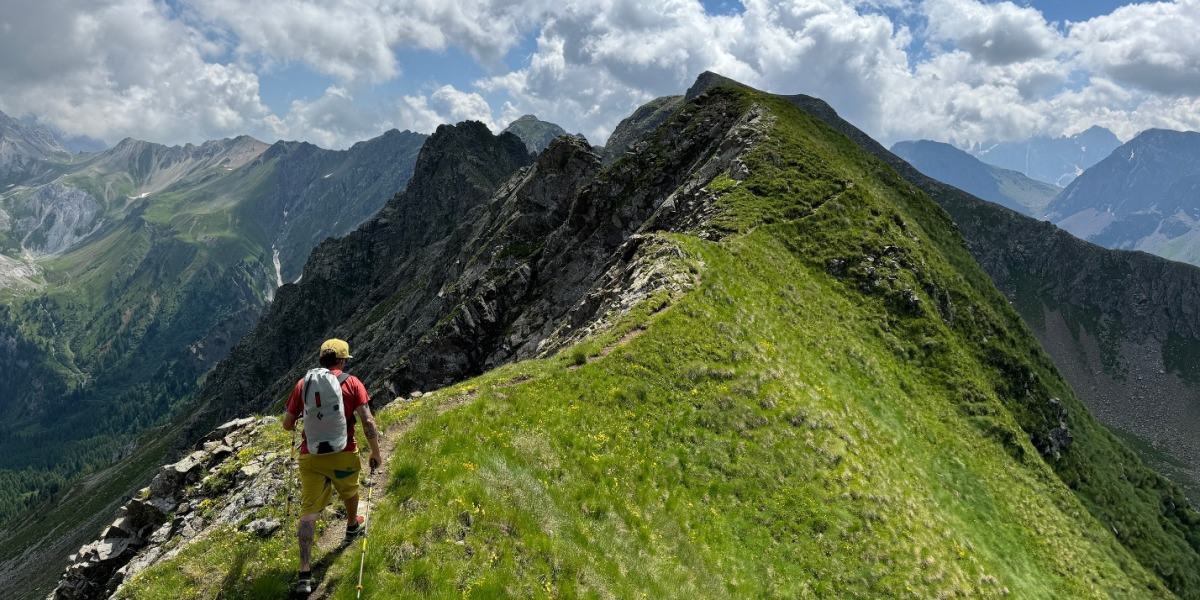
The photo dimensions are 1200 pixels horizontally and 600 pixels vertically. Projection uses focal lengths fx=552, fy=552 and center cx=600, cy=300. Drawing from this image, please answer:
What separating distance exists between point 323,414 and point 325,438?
539mm

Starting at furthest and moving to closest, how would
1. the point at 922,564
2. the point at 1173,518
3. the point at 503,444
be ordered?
the point at 1173,518
the point at 922,564
the point at 503,444

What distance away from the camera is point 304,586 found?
1095cm

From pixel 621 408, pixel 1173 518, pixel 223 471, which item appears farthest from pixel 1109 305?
pixel 223 471

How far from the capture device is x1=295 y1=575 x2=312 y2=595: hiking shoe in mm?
10945

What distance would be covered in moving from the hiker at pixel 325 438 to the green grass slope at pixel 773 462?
3.98 ft

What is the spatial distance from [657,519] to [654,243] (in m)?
25.5

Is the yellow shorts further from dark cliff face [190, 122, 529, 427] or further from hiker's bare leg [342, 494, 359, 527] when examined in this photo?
dark cliff face [190, 122, 529, 427]

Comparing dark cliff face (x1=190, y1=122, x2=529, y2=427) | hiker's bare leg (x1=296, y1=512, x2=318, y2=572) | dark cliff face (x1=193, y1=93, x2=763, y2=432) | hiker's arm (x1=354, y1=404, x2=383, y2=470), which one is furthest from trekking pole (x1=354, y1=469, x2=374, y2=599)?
dark cliff face (x1=190, y1=122, x2=529, y2=427)

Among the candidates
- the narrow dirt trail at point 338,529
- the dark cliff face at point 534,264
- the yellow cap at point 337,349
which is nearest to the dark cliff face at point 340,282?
the dark cliff face at point 534,264

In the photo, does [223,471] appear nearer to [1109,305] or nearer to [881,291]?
[881,291]

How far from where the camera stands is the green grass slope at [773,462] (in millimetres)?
13922

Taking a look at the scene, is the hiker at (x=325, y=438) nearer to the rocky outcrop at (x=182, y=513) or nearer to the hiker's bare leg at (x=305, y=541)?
the hiker's bare leg at (x=305, y=541)

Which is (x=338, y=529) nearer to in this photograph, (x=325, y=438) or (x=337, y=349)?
(x=325, y=438)

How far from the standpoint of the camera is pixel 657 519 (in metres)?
18.1
